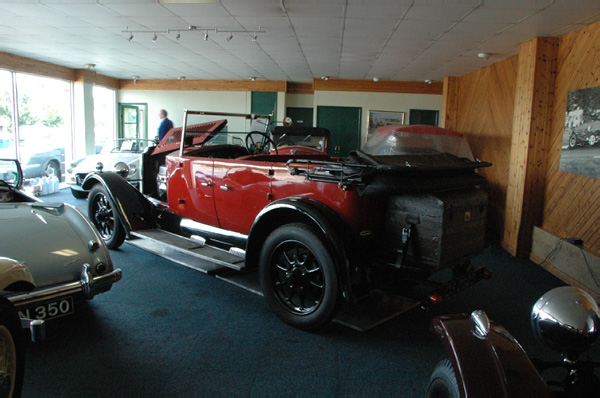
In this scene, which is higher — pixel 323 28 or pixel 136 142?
pixel 323 28

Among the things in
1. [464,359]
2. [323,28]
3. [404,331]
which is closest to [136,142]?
[323,28]

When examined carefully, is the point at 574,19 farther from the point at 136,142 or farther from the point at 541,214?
the point at 136,142

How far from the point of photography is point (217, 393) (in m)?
2.20

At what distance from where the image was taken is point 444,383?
1.65 metres

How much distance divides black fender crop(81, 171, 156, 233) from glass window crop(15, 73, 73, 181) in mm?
5778

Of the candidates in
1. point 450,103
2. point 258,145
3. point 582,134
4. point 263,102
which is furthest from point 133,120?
point 582,134

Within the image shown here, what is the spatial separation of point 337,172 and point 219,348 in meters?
1.41

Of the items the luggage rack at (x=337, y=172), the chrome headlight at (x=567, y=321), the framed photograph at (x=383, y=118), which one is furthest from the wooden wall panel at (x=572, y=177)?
the framed photograph at (x=383, y=118)

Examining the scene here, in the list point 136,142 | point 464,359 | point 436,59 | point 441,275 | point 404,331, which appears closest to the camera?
point 464,359

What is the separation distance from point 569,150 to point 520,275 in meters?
1.56

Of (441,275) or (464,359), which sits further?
(441,275)

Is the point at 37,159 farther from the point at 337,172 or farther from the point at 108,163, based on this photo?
the point at 337,172

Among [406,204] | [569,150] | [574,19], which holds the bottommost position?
[406,204]

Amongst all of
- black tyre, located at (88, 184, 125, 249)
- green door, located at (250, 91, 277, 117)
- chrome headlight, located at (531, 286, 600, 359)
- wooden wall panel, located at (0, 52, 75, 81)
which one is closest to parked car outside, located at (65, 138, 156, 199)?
wooden wall panel, located at (0, 52, 75, 81)
